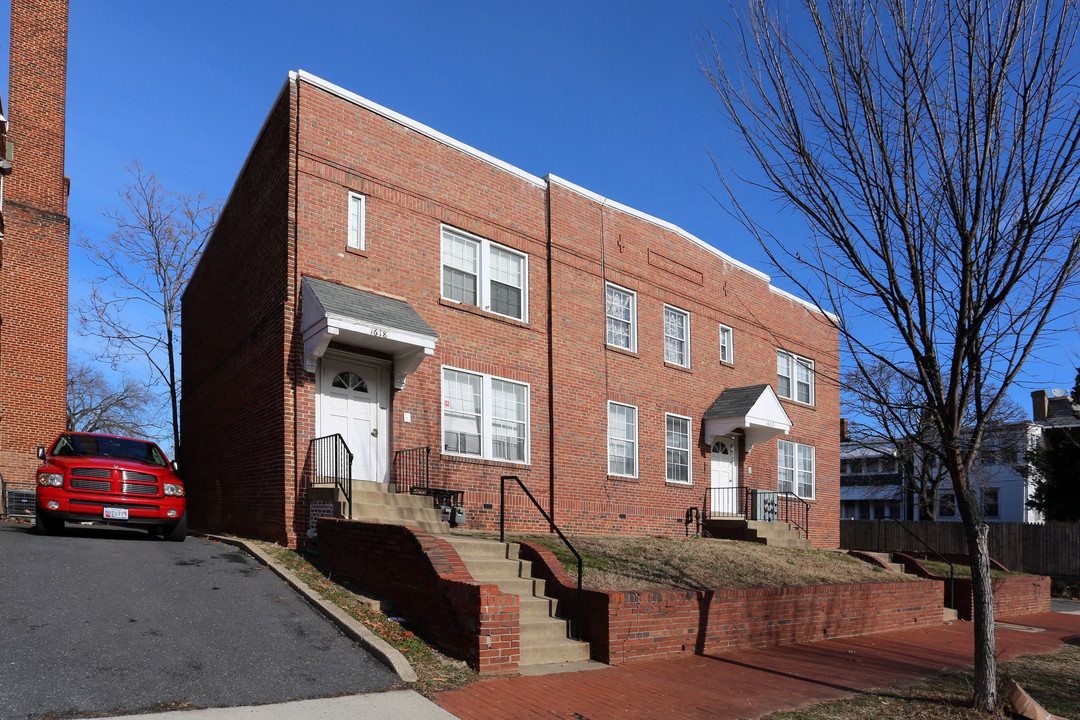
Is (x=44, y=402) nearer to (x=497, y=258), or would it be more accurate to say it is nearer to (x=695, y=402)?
(x=497, y=258)

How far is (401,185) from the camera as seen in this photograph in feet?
46.8

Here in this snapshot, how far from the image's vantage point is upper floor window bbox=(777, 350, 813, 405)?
2344 cm

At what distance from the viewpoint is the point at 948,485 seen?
4619 centimetres

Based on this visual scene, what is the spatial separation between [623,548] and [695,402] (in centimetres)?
777

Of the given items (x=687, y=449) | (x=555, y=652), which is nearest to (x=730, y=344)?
(x=687, y=449)

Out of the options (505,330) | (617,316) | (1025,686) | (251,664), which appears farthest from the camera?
(617,316)

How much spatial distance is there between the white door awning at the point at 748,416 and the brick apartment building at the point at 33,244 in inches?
672

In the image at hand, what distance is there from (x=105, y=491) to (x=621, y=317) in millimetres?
10714

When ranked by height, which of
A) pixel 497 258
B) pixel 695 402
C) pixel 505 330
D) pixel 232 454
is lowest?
pixel 232 454

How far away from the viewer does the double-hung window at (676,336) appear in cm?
1931

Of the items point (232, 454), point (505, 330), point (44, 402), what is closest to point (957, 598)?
point (505, 330)

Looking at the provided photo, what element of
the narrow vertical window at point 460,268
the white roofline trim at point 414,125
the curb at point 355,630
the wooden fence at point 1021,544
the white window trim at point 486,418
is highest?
the white roofline trim at point 414,125

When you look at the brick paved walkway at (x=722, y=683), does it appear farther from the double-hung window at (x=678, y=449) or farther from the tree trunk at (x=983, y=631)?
the double-hung window at (x=678, y=449)

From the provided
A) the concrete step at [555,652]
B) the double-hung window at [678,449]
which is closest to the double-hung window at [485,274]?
the double-hung window at [678,449]
